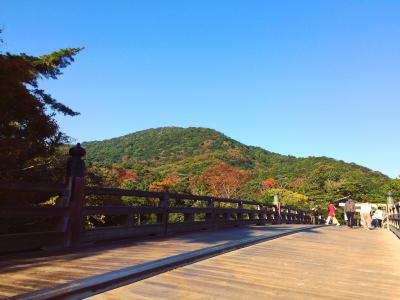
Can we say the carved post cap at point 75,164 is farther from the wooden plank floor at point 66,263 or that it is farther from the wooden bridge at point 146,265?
→ the wooden plank floor at point 66,263

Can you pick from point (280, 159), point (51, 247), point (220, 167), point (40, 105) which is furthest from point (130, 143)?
point (51, 247)

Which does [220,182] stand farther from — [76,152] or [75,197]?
[75,197]

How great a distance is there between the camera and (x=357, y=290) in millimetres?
4535

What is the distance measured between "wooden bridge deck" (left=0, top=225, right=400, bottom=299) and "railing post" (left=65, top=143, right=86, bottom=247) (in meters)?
0.31

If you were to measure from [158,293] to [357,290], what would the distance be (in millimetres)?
2200

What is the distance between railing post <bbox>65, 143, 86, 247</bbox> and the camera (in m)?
6.71

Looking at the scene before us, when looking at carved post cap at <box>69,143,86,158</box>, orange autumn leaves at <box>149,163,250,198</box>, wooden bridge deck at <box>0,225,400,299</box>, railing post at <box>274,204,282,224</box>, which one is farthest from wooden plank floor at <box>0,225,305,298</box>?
orange autumn leaves at <box>149,163,250,198</box>

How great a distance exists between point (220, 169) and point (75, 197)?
51.4m

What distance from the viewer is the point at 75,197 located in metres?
6.85

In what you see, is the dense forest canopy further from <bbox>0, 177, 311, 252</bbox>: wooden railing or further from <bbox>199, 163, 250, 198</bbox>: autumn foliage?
<bbox>199, 163, 250, 198</bbox>: autumn foliage

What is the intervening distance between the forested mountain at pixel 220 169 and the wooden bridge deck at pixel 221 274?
18095 mm

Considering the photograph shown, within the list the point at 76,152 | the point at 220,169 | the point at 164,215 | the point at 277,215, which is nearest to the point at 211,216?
the point at 164,215

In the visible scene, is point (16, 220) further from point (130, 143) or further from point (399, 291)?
point (130, 143)

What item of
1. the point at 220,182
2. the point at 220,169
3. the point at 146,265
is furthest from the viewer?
the point at 220,169
